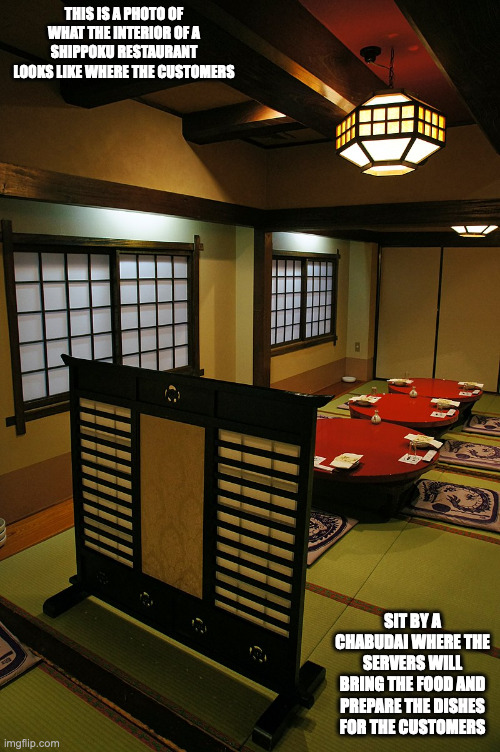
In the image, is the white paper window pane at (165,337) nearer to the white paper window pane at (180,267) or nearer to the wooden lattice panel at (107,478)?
the white paper window pane at (180,267)

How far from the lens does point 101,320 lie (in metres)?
4.85

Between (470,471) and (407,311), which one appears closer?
(470,471)

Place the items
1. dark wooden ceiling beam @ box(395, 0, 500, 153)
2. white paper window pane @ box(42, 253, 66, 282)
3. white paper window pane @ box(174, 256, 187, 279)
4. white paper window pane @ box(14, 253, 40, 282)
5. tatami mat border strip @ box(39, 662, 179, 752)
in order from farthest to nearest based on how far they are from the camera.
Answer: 1. white paper window pane @ box(174, 256, 187, 279)
2. white paper window pane @ box(42, 253, 66, 282)
3. white paper window pane @ box(14, 253, 40, 282)
4. tatami mat border strip @ box(39, 662, 179, 752)
5. dark wooden ceiling beam @ box(395, 0, 500, 153)

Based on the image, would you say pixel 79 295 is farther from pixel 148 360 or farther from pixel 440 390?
pixel 440 390

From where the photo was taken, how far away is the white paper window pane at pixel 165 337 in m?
5.63

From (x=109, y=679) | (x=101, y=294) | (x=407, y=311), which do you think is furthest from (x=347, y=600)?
(x=407, y=311)

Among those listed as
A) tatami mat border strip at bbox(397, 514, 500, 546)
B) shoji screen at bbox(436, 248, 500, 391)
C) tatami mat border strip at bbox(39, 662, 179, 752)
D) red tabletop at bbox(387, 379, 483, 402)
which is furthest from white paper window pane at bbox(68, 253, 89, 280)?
shoji screen at bbox(436, 248, 500, 391)

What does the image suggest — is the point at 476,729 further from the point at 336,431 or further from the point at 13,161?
the point at 13,161

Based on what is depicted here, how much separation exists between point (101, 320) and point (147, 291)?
71 cm

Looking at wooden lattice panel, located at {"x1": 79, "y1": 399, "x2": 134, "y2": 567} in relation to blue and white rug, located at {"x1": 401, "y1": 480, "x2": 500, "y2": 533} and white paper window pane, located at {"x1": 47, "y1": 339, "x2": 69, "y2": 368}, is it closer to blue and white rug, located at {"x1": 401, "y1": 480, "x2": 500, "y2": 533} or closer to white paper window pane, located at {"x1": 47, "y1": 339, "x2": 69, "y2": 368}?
white paper window pane, located at {"x1": 47, "y1": 339, "x2": 69, "y2": 368}

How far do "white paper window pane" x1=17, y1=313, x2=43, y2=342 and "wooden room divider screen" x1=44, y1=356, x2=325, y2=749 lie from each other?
1416 mm

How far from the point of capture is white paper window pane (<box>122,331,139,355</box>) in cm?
517

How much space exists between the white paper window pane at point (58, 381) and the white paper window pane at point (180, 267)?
5.88 feet

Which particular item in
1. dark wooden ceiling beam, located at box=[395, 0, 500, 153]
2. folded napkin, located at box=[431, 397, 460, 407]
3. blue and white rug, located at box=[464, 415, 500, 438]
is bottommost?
blue and white rug, located at box=[464, 415, 500, 438]
